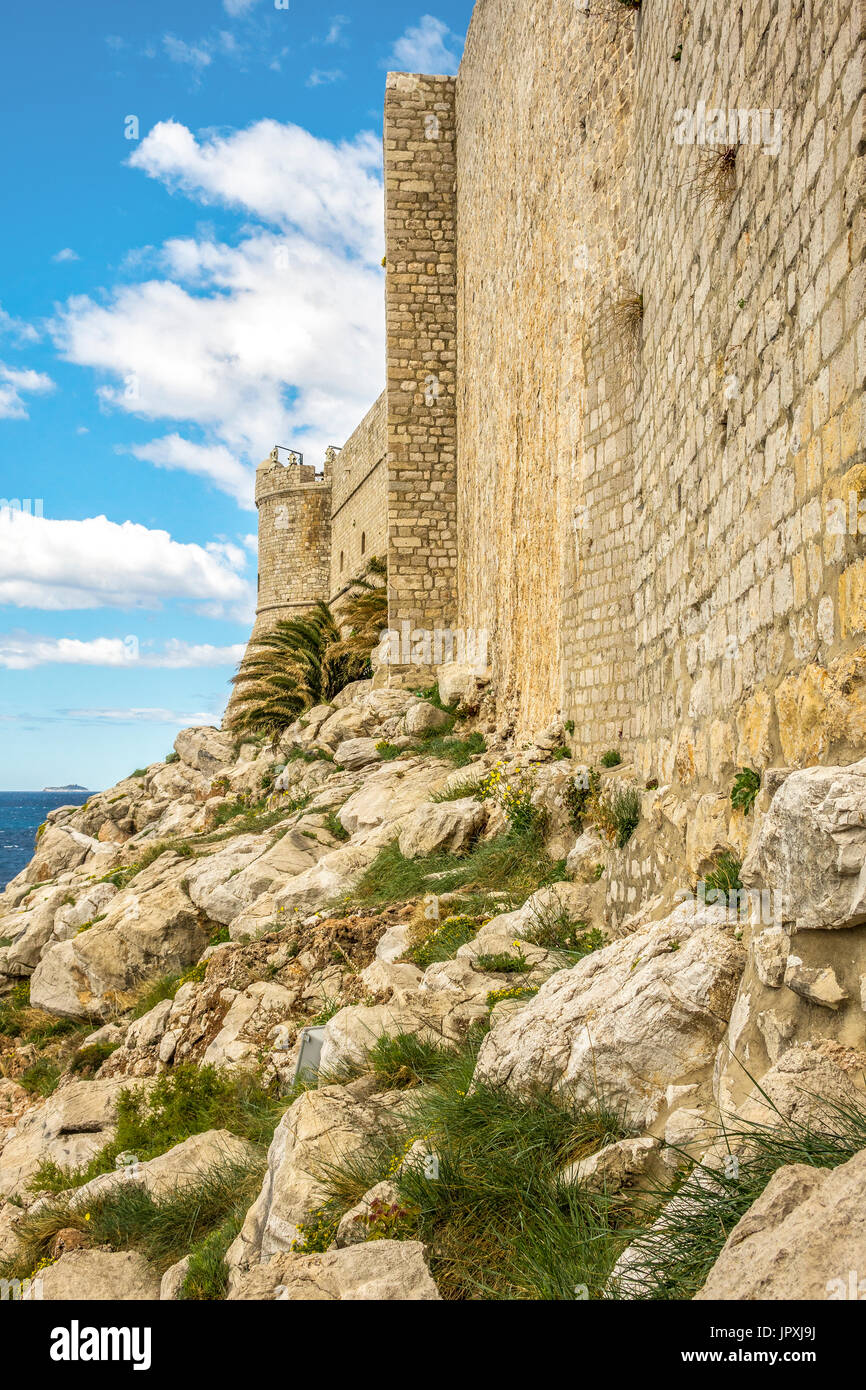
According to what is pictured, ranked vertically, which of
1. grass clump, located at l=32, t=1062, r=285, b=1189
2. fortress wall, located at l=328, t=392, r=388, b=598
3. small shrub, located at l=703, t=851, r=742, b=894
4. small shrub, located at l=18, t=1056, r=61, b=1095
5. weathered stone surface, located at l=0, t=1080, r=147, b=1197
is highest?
fortress wall, located at l=328, t=392, r=388, b=598

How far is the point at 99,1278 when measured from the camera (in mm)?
3756

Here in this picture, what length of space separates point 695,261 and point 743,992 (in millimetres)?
3491

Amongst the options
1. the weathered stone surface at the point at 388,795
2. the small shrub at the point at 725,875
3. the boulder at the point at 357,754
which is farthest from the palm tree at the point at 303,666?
the small shrub at the point at 725,875

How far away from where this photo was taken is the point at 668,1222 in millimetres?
2219

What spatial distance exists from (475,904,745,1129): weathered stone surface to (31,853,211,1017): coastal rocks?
628cm

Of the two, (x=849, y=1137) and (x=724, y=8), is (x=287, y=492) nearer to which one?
(x=724, y=8)

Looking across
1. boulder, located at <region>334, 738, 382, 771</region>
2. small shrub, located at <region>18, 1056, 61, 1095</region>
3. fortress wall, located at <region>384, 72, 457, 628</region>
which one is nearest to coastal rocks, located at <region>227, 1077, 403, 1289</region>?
small shrub, located at <region>18, 1056, 61, 1095</region>

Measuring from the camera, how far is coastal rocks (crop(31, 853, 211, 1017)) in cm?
916

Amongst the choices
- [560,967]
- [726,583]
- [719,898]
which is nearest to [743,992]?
[719,898]

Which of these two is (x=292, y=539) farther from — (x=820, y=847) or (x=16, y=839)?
(x=16, y=839)

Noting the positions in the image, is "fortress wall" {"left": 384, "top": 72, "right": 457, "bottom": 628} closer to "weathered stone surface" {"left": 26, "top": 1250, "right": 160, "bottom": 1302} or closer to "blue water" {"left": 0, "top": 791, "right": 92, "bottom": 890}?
"weathered stone surface" {"left": 26, "top": 1250, "right": 160, "bottom": 1302}

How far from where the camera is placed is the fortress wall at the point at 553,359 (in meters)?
7.04

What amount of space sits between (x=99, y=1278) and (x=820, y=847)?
10.6ft

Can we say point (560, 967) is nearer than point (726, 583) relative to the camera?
No
